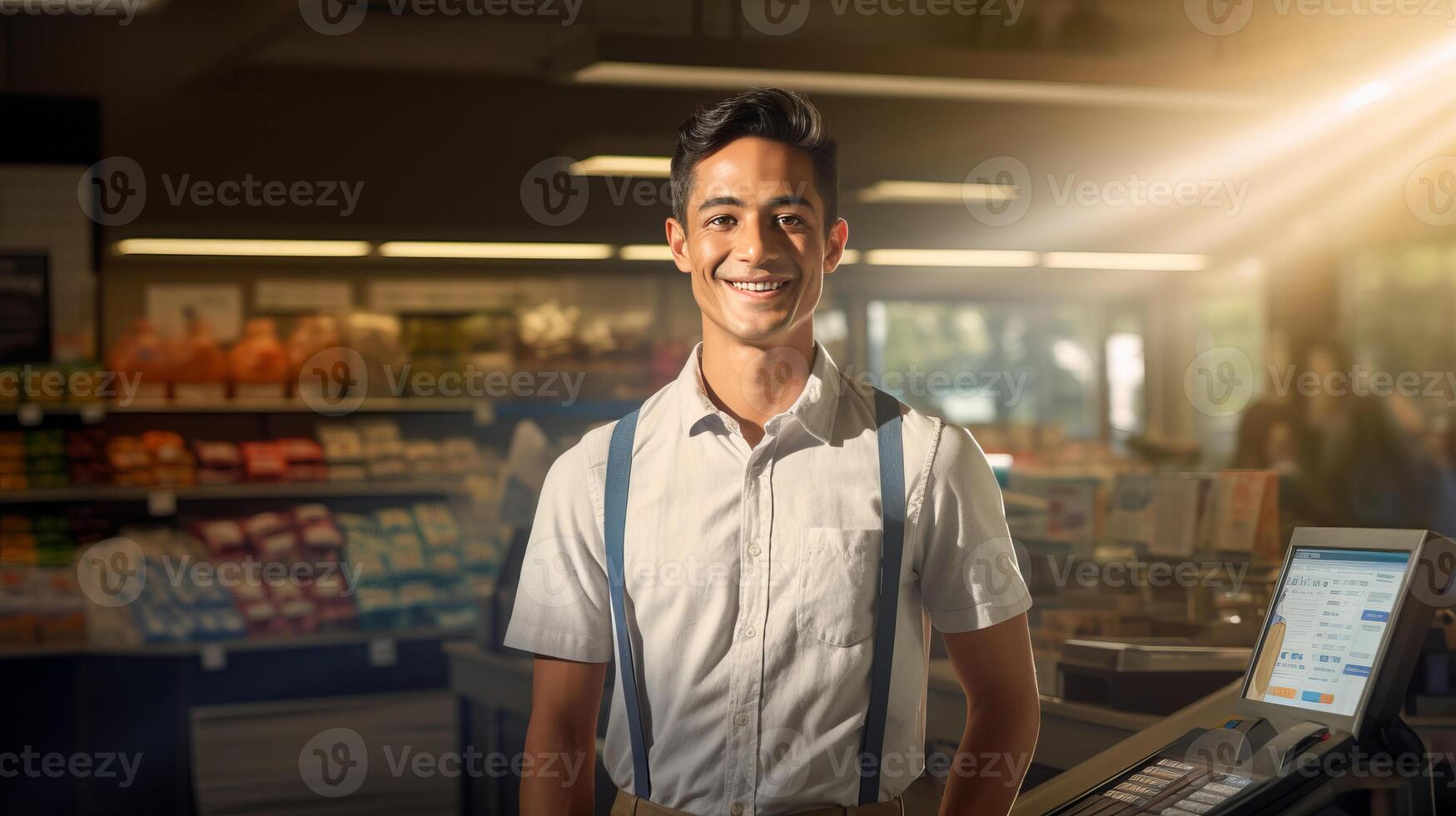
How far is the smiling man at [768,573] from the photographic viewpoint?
53.3 inches

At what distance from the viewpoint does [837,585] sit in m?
1.36

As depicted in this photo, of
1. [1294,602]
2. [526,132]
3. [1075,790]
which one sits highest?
[526,132]

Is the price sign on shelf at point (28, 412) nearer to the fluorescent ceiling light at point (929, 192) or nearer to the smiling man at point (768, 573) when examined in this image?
the fluorescent ceiling light at point (929, 192)

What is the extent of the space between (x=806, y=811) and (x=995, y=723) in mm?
239

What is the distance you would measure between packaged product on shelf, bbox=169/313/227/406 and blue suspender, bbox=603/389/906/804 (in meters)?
4.29

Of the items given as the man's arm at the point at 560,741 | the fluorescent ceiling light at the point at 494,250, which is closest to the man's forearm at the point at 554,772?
the man's arm at the point at 560,741

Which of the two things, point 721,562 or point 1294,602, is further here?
point 1294,602

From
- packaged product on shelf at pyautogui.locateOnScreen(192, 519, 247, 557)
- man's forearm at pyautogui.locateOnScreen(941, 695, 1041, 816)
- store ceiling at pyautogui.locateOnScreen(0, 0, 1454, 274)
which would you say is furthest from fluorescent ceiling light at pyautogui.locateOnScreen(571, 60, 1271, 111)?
man's forearm at pyautogui.locateOnScreen(941, 695, 1041, 816)

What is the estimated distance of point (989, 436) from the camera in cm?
679

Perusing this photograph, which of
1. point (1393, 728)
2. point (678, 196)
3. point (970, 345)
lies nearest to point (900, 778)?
point (1393, 728)

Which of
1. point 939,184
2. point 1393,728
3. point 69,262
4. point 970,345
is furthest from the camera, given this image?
point 970,345

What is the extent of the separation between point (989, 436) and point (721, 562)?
559 cm

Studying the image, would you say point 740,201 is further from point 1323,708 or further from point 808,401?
point 1323,708

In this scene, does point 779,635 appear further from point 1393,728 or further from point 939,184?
point 939,184
